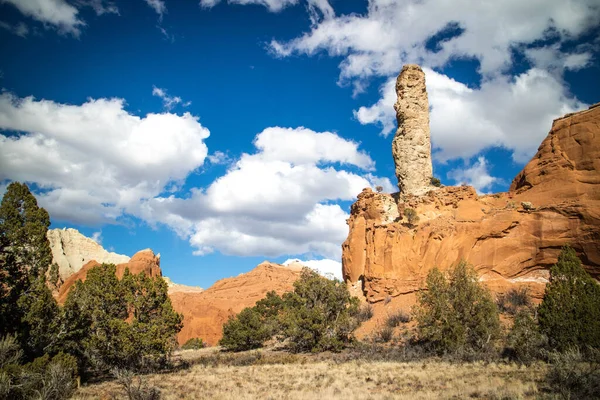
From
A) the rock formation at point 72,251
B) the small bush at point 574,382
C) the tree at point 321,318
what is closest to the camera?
the small bush at point 574,382

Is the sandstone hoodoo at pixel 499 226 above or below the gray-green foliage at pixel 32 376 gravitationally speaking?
above

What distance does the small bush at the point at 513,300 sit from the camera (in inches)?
1155

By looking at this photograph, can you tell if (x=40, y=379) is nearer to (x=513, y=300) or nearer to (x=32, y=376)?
(x=32, y=376)

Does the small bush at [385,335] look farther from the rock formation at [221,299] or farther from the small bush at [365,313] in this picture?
the rock formation at [221,299]

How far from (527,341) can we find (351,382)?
10027 millimetres

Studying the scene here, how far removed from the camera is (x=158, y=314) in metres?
20.0

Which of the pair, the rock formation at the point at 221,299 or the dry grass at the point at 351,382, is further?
the rock formation at the point at 221,299

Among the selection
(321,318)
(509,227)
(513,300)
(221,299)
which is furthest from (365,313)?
(221,299)

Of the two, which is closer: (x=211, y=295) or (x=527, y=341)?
(x=527, y=341)

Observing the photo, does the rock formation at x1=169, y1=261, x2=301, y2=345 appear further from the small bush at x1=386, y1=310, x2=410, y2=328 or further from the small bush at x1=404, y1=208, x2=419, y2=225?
the small bush at x1=404, y1=208, x2=419, y2=225

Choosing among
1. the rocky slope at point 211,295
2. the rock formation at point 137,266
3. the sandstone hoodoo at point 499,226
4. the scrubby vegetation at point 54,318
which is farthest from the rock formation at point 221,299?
the scrubby vegetation at point 54,318

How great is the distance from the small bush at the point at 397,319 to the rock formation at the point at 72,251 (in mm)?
65988

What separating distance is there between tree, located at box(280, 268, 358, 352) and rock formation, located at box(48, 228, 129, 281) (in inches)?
2475

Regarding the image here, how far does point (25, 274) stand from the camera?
1559cm
